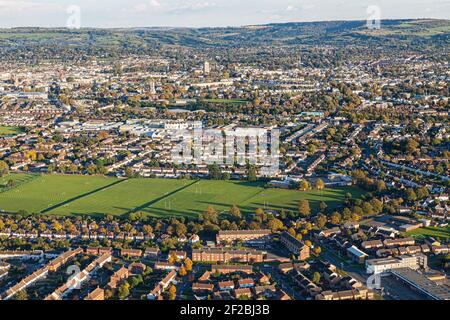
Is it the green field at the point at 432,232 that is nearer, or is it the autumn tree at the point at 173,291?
the autumn tree at the point at 173,291

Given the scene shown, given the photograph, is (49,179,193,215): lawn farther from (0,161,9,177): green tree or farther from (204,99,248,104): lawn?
(204,99,248,104): lawn

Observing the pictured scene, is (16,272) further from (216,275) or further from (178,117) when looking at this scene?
(178,117)

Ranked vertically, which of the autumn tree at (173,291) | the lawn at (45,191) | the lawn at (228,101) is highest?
the lawn at (228,101)

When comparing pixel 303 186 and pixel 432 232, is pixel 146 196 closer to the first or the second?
pixel 303 186

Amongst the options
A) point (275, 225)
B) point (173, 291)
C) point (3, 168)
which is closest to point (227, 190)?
point (275, 225)

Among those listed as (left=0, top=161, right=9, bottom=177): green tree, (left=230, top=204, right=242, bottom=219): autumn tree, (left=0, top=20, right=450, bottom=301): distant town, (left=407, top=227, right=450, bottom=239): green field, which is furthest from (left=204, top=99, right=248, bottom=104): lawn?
(left=407, top=227, right=450, bottom=239): green field

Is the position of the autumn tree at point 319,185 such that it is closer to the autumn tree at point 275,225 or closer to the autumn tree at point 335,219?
the autumn tree at point 335,219

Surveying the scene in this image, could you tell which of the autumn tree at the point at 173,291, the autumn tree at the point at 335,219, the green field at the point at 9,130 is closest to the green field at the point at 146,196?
the autumn tree at the point at 335,219
